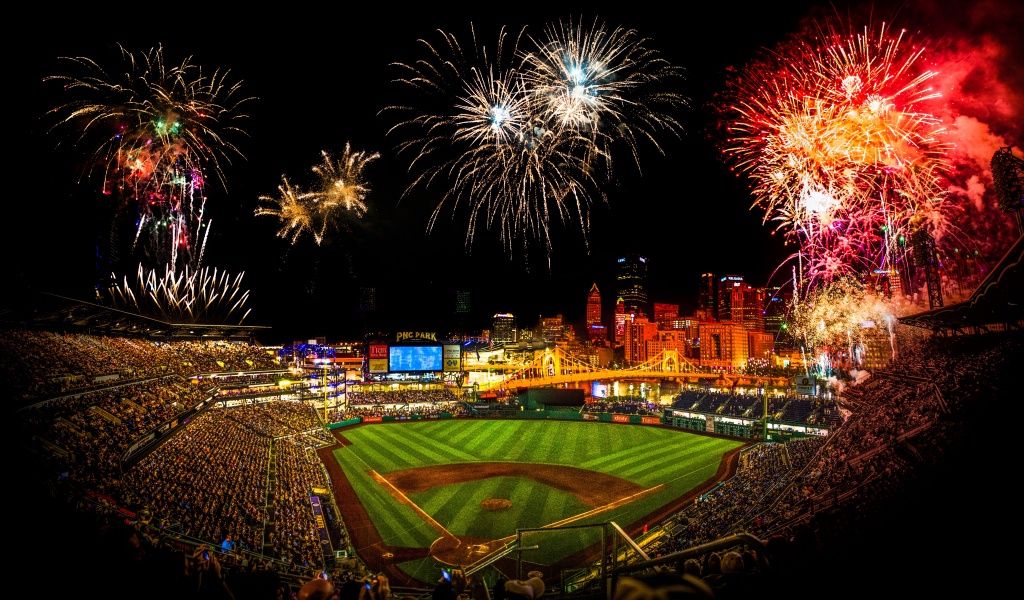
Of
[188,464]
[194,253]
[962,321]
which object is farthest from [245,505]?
[194,253]

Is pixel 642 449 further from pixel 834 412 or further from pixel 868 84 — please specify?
pixel 868 84

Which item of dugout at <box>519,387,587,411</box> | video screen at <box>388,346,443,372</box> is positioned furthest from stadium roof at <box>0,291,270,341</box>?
dugout at <box>519,387,587,411</box>

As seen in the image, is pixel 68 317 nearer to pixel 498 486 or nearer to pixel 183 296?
pixel 183 296

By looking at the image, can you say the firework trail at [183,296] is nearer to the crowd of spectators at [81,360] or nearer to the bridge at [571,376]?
the crowd of spectators at [81,360]

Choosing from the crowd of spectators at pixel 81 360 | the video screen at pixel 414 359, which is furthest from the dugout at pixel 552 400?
the crowd of spectators at pixel 81 360

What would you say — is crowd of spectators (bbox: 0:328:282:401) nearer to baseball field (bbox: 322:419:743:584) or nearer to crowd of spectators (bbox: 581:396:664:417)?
baseball field (bbox: 322:419:743:584)
